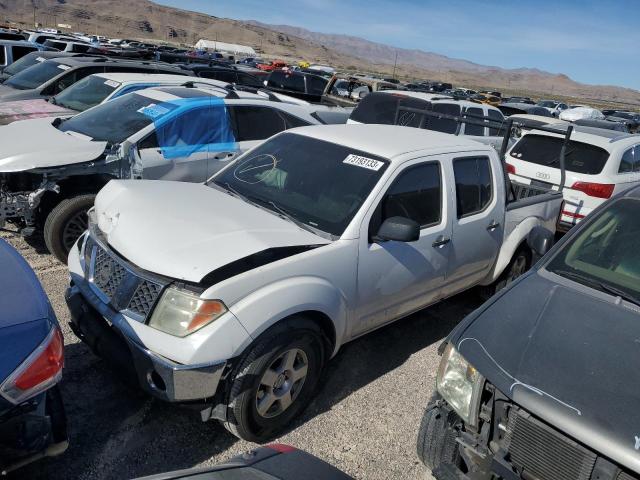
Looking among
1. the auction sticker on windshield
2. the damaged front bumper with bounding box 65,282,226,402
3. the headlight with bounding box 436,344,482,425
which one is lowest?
the damaged front bumper with bounding box 65,282,226,402

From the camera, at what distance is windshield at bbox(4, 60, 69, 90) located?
358 inches

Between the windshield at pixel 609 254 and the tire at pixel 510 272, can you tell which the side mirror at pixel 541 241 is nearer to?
the windshield at pixel 609 254

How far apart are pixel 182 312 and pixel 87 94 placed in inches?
244

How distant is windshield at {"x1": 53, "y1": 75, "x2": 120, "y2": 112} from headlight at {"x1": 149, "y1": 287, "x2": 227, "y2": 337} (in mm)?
5719

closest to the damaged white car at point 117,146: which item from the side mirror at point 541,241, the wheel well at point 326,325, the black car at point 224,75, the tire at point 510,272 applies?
the wheel well at point 326,325

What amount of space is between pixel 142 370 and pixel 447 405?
1573 millimetres

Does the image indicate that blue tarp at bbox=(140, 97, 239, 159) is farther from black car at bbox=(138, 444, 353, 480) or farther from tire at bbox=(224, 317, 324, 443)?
black car at bbox=(138, 444, 353, 480)

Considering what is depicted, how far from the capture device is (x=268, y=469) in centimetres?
188

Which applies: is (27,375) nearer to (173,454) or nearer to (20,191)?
(173,454)

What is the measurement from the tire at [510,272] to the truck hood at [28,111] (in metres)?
5.90

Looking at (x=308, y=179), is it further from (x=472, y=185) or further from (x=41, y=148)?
(x=41, y=148)

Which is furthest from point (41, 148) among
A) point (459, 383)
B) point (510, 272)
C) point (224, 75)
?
point (224, 75)

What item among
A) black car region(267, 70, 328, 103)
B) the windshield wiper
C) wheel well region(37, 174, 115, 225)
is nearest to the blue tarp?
wheel well region(37, 174, 115, 225)

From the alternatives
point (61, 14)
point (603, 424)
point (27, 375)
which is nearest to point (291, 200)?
point (27, 375)
